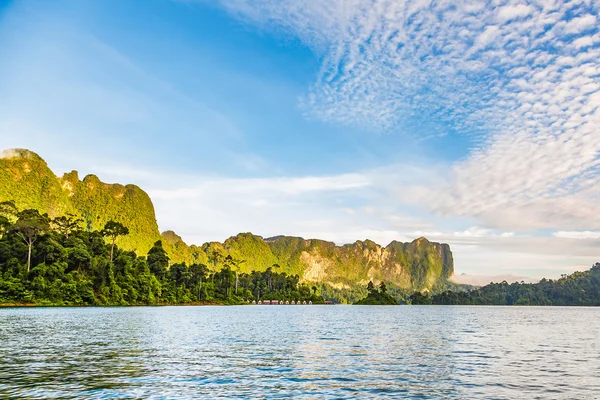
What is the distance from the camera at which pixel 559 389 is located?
23.8m

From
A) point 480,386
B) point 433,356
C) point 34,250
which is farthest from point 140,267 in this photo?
point 480,386

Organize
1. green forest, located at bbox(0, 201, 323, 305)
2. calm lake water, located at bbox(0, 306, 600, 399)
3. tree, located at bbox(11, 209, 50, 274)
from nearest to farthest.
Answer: calm lake water, located at bbox(0, 306, 600, 399)
green forest, located at bbox(0, 201, 323, 305)
tree, located at bbox(11, 209, 50, 274)

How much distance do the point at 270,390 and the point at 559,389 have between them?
1463 cm

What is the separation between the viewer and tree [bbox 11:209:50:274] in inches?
5217

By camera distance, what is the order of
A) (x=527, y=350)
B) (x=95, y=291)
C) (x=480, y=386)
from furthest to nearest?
(x=95, y=291), (x=527, y=350), (x=480, y=386)

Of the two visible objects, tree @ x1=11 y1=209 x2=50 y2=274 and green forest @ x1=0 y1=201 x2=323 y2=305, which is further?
tree @ x1=11 y1=209 x2=50 y2=274

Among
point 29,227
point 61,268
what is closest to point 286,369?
point 61,268

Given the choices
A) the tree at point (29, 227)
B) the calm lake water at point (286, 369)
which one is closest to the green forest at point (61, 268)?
the tree at point (29, 227)

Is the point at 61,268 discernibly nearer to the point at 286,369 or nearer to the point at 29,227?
the point at 29,227

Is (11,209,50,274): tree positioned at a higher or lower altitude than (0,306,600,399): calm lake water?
higher

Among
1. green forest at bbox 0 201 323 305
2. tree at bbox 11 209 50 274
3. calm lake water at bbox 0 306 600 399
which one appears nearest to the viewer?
calm lake water at bbox 0 306 600 399

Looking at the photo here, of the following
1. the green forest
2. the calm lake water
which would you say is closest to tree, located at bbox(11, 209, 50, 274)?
the green forest

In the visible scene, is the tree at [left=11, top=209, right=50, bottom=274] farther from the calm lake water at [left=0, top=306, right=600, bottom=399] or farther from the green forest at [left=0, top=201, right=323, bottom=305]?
the calm lake water at [left=0, top=306, right=600, bottom=399]

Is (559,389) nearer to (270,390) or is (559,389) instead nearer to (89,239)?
(270,390)
